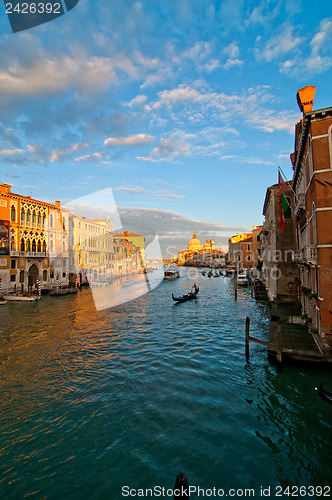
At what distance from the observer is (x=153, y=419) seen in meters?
7.36

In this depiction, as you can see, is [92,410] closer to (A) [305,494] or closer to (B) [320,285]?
(A) [305,494]

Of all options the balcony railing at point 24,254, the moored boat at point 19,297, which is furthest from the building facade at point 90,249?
the moored boat at point 19,297

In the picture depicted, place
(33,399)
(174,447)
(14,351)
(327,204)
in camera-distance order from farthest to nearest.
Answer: (14,351) < (327,204) < (33,399) < (174,447)

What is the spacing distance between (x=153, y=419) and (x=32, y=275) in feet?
105

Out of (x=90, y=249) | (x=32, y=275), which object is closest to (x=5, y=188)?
(x=32, y=275)

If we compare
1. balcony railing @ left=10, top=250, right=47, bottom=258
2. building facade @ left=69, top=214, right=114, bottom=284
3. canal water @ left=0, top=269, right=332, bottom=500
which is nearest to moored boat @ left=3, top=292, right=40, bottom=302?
balcony railing @ left=10, top=250, right=47, bottom=258

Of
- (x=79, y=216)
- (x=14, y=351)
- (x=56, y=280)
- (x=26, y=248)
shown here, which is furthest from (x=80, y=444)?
(x=79, y=216)

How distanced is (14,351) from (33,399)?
5.69 m

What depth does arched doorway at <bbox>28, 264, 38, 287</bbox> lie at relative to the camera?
34.0m

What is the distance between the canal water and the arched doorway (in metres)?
21.3

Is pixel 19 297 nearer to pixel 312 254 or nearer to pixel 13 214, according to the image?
pixel 13 214

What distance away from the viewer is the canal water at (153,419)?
5.46 metres

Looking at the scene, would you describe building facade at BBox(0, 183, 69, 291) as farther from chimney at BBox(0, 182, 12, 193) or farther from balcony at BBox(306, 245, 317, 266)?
balcony at BBox(306, 245, 317, 266)

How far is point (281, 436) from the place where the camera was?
6.62 meters
